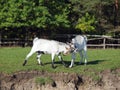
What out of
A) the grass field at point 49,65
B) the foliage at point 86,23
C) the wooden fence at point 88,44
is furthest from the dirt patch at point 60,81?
the foliage at point 86,23

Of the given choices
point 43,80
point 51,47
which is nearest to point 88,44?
point 51,47

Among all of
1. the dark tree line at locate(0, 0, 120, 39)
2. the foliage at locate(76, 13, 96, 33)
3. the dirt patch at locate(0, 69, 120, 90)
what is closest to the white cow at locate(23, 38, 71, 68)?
the dirt patch at locate(0, 69, 120, 90)

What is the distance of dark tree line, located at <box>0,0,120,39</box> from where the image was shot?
35.6 metres

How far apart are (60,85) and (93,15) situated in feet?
71.5

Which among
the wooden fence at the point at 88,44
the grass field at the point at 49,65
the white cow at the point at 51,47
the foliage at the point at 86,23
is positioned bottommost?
the wooden fence at the point at 88,44

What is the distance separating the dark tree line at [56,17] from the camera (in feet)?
117

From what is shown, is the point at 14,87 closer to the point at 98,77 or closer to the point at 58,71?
the point at 58,71

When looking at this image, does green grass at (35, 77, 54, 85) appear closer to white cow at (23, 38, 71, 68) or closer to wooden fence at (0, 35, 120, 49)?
white cow at (23, 38, 71, 68)

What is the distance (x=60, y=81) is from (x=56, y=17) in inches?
721

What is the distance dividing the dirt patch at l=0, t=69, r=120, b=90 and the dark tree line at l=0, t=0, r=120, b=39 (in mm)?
16116

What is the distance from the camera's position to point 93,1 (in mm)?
39250

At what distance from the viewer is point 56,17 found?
1455 inches

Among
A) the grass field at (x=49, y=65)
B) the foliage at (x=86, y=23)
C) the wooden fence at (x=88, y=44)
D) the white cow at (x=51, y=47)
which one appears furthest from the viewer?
the foliage at (x=86, y=23)

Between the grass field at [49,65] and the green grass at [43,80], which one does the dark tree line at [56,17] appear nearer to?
the grass field at [49,65]
